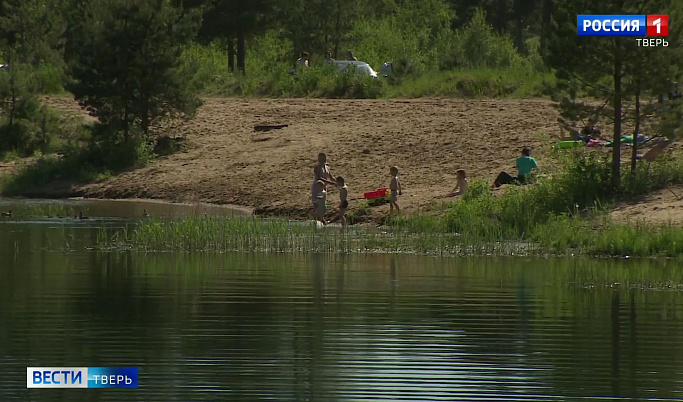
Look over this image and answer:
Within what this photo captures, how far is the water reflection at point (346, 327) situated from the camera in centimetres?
1336

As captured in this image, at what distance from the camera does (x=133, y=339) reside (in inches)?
612

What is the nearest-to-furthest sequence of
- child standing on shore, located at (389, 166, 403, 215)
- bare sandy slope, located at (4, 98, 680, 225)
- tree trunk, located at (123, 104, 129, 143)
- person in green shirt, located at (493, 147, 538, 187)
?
child standing on shore, located at (389, 166, 403, 215) < person in green shirt, located at (493, 147, 538, 187) < bare sandy slope, located at (4, 98, 680, 225) < tree trunk, located at (123, 104, 129, 143)

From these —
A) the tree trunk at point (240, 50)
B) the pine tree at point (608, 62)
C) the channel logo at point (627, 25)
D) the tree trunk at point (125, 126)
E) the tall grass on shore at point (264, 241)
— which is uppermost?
the tree trunk at point (240, 50)

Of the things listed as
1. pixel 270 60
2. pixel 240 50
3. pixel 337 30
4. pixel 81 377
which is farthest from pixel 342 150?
pixel 337 30

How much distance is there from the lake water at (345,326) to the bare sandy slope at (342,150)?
9487 mm

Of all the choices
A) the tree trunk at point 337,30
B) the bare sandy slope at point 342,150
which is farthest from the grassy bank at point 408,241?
the tree trunk at point 337,30

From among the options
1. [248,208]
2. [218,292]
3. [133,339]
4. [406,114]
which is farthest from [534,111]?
[133,339]

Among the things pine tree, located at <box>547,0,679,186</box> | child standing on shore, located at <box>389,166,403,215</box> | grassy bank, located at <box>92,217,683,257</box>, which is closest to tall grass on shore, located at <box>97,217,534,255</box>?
grassy bank, located at <box>92,217,683,257</box>

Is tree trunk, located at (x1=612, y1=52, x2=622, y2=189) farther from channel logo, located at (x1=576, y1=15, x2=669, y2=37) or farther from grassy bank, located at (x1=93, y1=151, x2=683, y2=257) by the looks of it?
channel logo, located at (x1=576, y1=15, x2=669, y2=37)

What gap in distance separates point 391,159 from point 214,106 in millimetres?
10301

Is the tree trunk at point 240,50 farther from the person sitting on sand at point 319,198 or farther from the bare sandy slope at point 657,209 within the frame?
the bare sandy slope at point 657,209

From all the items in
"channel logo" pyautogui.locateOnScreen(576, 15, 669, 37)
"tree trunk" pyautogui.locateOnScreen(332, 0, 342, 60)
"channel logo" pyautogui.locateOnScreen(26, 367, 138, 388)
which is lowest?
"channel logo" pyautogui.locateOnScreen(26, 367, 138, 388)

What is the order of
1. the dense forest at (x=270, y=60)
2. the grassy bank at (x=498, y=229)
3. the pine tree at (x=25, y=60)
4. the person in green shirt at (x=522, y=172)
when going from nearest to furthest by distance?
the grassy bank at (x=498, y=229) < the dense forest at (x=270, y=60) < the person in green shirt at (x=522, y=172) < the pine tree at (x=25, y=60)

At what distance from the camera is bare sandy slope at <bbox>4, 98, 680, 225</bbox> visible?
34.2 m
